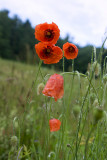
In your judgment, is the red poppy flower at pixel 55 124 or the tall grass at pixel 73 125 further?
the red poppy flower at pixel 55 124

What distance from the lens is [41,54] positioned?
999mm

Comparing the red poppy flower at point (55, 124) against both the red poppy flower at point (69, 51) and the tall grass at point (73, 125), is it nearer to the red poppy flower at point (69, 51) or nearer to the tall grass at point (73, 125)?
the tall grass at point (73, 125)

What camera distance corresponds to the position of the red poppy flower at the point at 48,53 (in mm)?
994

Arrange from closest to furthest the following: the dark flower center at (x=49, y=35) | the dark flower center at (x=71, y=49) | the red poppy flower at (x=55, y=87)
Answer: the red poppy flower at (x=55, y=87) → the dark flower center at (x=49, y=35) → the dark flower center at (x=71, y=49)

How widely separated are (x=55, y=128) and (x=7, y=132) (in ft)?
4.33

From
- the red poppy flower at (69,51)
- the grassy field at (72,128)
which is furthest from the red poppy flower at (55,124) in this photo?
the red poppy flower at (69,51)

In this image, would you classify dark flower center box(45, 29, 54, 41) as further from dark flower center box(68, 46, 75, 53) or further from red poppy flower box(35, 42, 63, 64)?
dark flower center box(68, 46, 75, 53)

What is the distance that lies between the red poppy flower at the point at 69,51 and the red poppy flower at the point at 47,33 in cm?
8

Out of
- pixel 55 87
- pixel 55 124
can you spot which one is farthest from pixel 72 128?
pixel 55 87

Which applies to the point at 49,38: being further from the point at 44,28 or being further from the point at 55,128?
the point at 55,128

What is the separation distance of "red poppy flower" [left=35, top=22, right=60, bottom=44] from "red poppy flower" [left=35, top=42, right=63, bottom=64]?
0.03 metres

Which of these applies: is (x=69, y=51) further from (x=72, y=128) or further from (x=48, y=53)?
(x=72, y=128)

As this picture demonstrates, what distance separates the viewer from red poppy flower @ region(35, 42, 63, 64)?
994 mm

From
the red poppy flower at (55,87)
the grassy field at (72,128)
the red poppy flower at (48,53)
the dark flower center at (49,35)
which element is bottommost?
the grassy field at (72,128)
